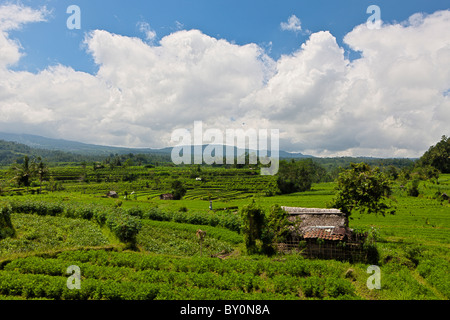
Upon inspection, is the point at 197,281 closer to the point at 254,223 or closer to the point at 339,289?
the point at 339,289

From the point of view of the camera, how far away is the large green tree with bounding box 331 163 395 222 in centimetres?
2072

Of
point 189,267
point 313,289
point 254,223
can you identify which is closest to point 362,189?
point 254,223

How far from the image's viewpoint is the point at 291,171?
84188 millimetres

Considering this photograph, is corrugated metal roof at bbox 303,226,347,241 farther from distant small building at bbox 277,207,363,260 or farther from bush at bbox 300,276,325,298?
bush at bbox 300,276,325,298

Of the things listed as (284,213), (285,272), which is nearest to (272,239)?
(284,213)

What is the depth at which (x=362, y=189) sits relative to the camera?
21.2m

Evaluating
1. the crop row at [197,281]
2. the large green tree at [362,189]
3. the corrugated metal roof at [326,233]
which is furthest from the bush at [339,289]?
the large green tree at [362,189]

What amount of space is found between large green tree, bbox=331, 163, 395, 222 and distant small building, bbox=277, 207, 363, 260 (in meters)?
1.75

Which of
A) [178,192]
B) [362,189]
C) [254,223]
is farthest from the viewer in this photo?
[178,192]

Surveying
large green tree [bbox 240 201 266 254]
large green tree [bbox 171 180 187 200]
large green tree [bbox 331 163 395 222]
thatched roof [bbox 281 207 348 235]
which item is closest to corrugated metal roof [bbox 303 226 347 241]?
thatched roof [bbox 281 207 348 235]

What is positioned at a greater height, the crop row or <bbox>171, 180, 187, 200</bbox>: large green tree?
the crop row

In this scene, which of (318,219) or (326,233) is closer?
(326,233)

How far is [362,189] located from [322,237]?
6.93 meters
